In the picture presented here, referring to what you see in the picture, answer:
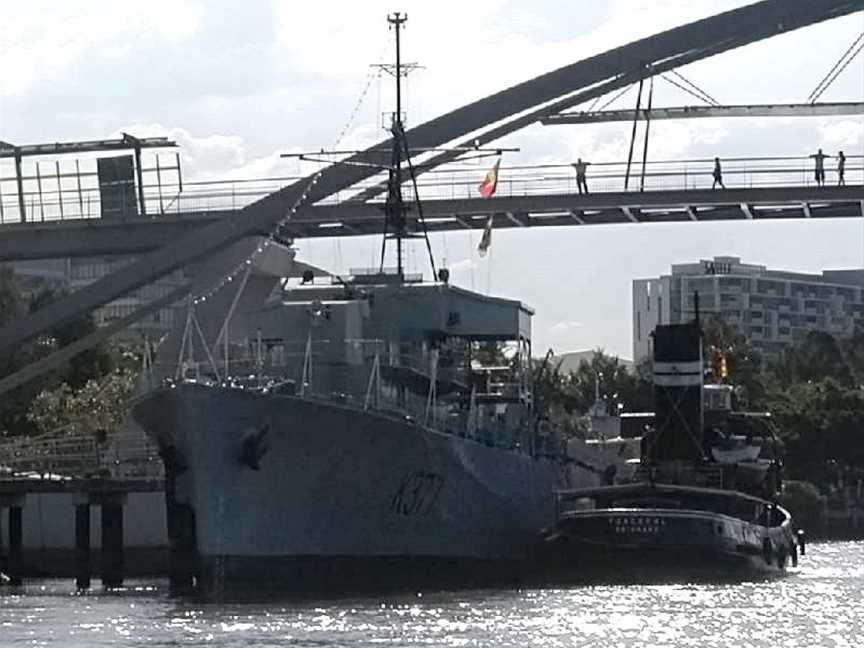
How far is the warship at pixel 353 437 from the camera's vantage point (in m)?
59.5

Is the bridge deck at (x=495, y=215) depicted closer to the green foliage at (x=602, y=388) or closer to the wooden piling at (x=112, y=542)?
the green foliage at (x=602, y=388)

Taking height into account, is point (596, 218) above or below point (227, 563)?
above

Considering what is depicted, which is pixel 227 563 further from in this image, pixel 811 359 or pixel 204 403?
pixel 811 359

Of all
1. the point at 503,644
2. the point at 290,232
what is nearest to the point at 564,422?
the point at 290,232

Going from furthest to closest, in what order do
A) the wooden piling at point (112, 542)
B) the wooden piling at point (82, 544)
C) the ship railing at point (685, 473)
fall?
the ship railing at point (685, 473), the wooden piling at point (112, 542), the wooden piling at point (82, 544)

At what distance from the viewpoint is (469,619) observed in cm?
5256

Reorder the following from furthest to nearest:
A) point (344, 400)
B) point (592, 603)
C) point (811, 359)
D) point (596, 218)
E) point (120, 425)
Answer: point (811, 359) < point (596, 218) < point (120, 425) < point (344, 400) < point (592, 603)

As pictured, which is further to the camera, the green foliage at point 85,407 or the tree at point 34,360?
the tree at point 34,360

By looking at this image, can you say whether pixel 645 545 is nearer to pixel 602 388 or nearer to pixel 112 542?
pixel 112 542

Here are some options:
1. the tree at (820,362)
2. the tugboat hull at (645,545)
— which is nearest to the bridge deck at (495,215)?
the tugboat hull at (645,545)

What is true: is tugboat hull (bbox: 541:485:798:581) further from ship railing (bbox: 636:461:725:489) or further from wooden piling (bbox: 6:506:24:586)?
wooden piling (bbox: 6:506:24:586)

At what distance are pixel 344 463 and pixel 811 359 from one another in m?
128

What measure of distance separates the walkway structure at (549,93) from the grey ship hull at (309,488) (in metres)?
19.2

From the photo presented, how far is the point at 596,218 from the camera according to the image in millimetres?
108250
